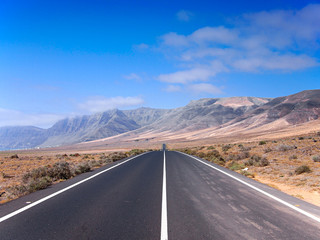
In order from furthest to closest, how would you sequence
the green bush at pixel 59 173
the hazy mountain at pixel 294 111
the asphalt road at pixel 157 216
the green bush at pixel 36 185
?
the hazy mountain at pixel 294 111
the green bush at pixel 59 173
the green bush at pixel 36 185
the asphalt road at pixel 157 216

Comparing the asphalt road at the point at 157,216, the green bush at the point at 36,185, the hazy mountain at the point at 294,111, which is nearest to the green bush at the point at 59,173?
the green bush at the point at 36,185

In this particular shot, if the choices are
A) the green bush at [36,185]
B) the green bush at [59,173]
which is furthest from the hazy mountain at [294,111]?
the green bush at [36,185]

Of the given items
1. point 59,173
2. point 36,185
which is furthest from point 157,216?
point 59,173

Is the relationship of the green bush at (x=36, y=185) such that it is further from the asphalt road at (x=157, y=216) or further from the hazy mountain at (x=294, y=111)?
the hazy mountain at (x=294, y=111)

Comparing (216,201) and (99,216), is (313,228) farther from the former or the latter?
(99,216)

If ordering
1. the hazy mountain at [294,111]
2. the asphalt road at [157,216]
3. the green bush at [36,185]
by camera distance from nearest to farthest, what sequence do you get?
the asphalt road at [157,216], the green bush at [36,185], the hazy mountain at [294,111]

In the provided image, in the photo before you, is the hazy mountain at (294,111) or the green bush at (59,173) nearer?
the green bush at (59,173)

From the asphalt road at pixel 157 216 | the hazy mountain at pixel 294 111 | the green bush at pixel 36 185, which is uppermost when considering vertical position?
the hazy mountain at pixel 294 111

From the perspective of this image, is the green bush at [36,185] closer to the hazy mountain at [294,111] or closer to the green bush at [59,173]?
the green bush at [59,173]

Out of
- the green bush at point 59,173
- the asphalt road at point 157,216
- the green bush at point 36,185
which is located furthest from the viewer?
the green bush at point 59,173

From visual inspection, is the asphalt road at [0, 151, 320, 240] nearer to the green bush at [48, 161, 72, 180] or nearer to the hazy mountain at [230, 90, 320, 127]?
the green bush at [48, 161, 72, 180]

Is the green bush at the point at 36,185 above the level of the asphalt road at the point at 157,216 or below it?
above

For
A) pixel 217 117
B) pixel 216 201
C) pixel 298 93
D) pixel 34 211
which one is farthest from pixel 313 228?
pixel 217 117

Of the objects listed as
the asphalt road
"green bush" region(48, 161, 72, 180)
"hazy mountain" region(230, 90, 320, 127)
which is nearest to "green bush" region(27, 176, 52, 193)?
the asphalt road
